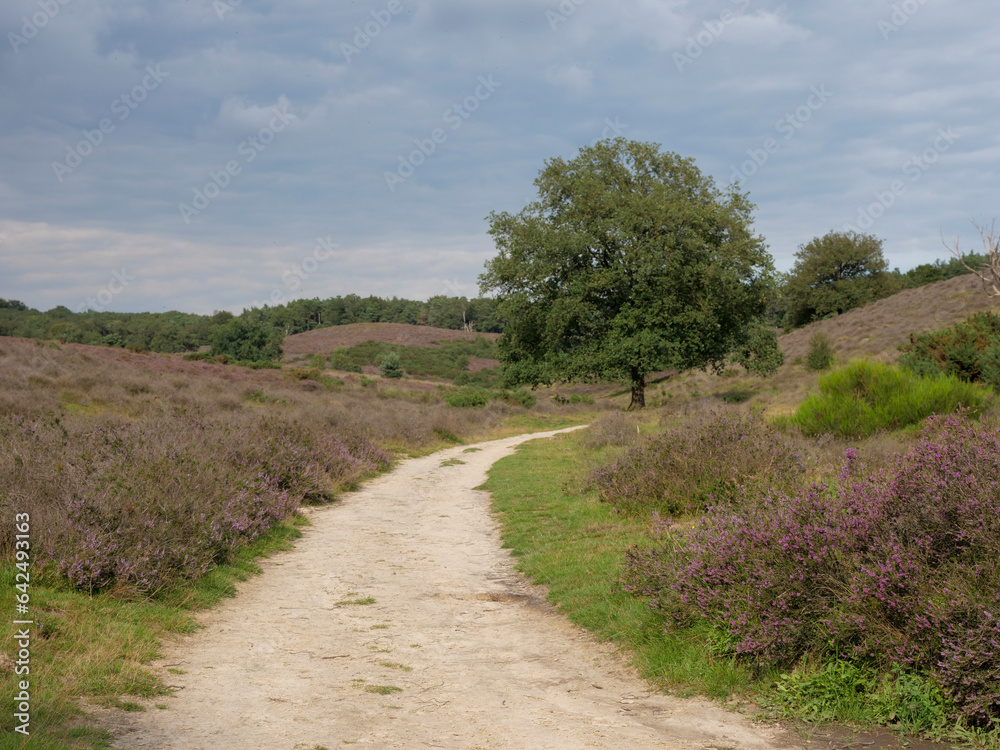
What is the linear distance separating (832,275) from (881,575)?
224 feet

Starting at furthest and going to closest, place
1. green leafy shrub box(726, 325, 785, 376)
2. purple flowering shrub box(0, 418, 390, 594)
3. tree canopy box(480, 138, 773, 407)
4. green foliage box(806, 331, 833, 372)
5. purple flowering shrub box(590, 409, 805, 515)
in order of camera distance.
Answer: green foliage box(806, 331, 833, 372), green leafy shrub box(726, 325, 785, 376), tree canopy box(480, 138, 773, 407), purple flowering shrub box(590, 409, 805, 515), purple flowering shrub box(0, 418, 390, 594)

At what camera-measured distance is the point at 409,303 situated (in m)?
141

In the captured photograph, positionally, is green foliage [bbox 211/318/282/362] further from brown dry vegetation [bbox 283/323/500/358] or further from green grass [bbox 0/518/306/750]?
green grass [bbox 0/518/306/750]

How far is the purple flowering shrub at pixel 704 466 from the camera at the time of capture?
355 inches

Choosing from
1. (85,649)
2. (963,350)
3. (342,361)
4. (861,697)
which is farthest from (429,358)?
(861,697)

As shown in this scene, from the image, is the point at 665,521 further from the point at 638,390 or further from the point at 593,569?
the point at 638,390

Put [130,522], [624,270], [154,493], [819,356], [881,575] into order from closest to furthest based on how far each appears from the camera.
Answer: [881,575] < [130,522] < [154,493] < [624,270] < [819,356]

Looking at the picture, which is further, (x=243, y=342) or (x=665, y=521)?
(x=243, y=342)

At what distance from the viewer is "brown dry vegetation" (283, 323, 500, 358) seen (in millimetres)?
89000

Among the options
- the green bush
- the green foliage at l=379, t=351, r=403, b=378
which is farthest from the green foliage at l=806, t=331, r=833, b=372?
the green foliage at l=379, t=351, r=403, b=378

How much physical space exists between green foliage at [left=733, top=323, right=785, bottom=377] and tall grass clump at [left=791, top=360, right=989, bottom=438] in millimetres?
20530

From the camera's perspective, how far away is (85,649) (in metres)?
5.12

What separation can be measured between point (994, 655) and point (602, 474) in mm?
8138

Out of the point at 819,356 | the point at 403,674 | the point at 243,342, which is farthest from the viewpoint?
the point at 243,342
